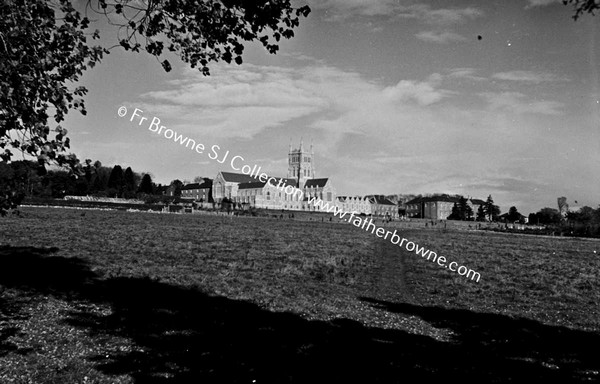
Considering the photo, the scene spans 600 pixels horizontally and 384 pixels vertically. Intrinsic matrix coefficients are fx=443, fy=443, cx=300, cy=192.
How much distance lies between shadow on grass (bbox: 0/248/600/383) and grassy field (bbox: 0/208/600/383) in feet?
0.13

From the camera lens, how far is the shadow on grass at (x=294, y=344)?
8.23 m

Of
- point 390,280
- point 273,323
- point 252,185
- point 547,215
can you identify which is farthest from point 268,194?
point 273,323

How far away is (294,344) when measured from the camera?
9734mm

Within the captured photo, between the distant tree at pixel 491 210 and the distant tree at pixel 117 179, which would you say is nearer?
the distant tree at pixel 117 179

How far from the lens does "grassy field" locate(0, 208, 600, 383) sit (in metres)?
8.35

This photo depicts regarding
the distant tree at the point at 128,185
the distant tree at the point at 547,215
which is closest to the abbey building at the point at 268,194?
the distant tree at the point at 128,185

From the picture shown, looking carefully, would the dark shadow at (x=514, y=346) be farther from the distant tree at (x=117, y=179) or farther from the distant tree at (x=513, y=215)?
the distant tree at (x=513, y=215)

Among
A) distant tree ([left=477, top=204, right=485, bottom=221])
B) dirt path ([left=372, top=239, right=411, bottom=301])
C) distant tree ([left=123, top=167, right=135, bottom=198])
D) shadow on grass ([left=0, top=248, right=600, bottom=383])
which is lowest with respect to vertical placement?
dirt path ([left=372, top=239, right=411, bottom=301])

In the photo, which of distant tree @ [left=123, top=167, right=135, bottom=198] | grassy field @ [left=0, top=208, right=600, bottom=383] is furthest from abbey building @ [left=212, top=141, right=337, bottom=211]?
grassy field @ [left=0, top=208, right=600, bottom=383]

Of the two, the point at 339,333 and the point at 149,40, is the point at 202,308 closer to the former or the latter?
the point at 339,333

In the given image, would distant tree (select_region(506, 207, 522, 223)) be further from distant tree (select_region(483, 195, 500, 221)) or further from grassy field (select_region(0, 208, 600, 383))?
grassy field (select_region(0, 208, 600, 383))

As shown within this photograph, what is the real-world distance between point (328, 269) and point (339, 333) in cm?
1099

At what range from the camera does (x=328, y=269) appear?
21734 mm

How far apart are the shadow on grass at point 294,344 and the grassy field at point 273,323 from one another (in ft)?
0.13
